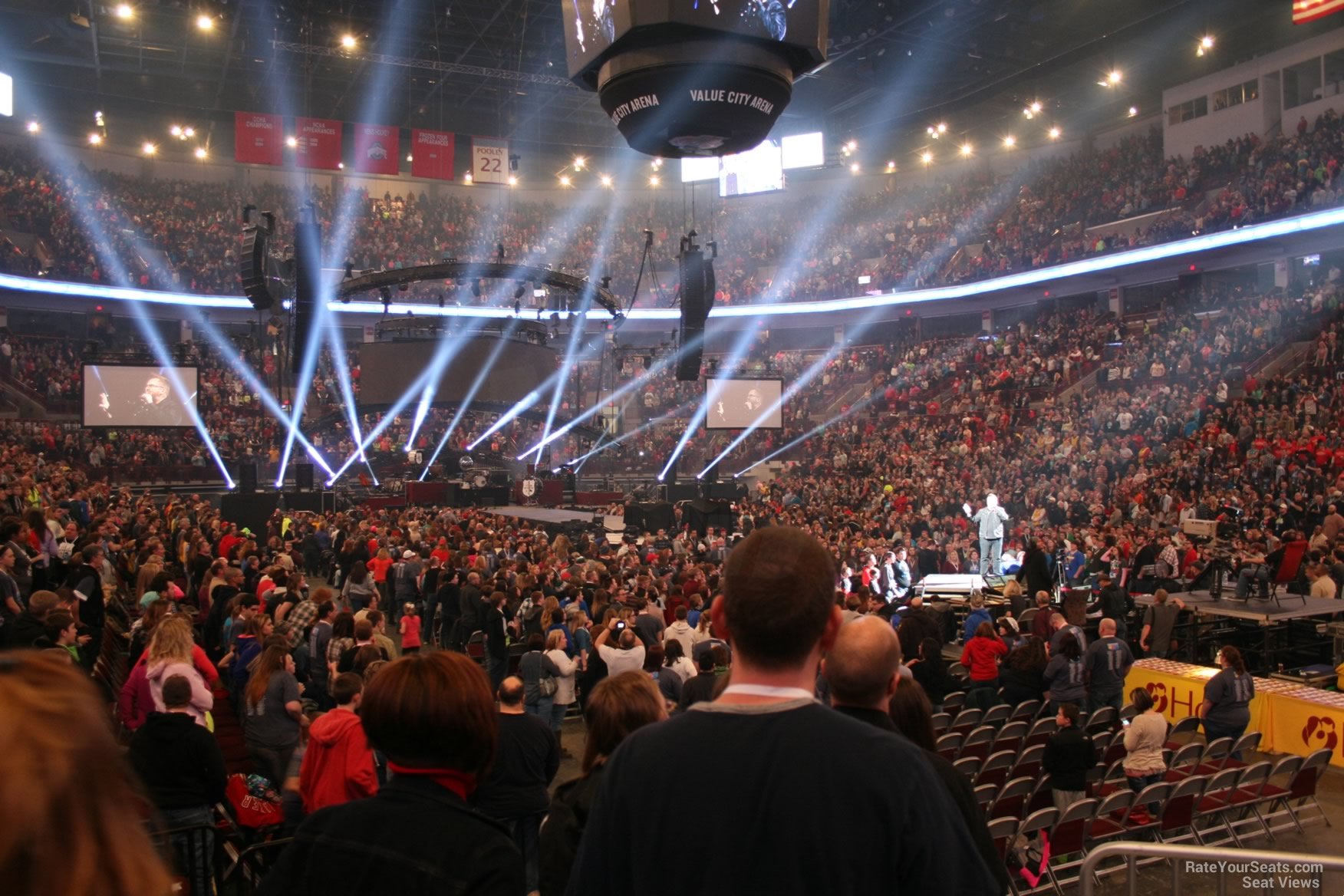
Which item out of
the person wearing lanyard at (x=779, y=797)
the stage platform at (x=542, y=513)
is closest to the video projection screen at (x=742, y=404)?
the stage platform at (x=542, y=513)

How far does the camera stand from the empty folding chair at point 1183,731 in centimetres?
838

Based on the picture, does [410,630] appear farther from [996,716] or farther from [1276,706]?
[1276,706]

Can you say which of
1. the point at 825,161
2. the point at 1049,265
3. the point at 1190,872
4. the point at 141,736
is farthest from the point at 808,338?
the point at 141,736

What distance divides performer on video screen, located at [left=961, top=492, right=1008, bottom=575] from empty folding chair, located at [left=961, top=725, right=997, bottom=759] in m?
9.74

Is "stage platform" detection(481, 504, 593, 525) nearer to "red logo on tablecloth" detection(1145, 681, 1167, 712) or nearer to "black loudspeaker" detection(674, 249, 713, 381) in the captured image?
"black loudspeaker" detection(674, 249, 713, 381)

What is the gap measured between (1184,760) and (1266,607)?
511 cm

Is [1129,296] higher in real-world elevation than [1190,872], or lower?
higher

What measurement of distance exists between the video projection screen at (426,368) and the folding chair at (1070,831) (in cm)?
2564

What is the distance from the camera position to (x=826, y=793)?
1.50 meters

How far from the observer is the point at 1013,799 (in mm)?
6922

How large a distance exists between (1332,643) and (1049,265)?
774 inches

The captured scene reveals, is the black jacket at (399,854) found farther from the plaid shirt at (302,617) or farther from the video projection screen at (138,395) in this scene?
the video projection screen at (138,395)

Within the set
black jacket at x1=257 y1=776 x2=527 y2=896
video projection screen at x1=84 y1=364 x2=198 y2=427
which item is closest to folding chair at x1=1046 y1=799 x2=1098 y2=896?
black jacket at x1=257 y1=776 x2=527 y2=896

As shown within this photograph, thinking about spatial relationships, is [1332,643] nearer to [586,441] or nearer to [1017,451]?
[1017,451]
